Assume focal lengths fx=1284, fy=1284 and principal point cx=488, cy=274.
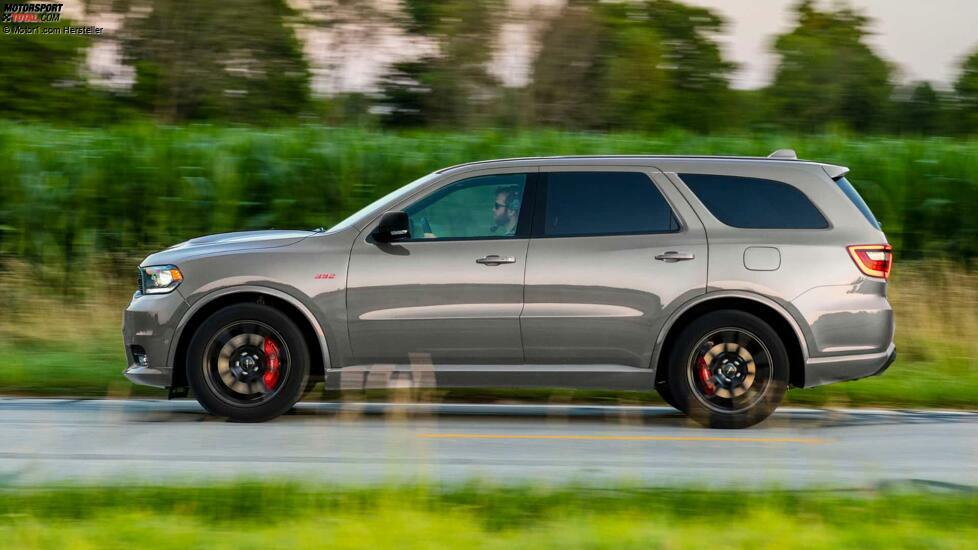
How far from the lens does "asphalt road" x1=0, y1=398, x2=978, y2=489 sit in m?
6.93

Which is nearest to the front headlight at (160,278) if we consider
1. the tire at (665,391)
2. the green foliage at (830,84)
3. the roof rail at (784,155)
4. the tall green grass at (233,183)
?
the tire at (665,391)

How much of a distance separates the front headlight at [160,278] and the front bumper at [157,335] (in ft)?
0.17

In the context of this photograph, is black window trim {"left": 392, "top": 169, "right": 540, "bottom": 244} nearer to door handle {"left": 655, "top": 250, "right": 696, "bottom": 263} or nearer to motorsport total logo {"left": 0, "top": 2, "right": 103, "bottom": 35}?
door handle {"left": 655, "top": 250, "right": 696, "bottom": 263}

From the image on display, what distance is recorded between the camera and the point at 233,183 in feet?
52.1

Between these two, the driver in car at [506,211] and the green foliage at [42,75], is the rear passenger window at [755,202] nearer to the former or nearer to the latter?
the driver in car at [506,211]

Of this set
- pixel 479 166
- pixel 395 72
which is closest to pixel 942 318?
pixel 479 166

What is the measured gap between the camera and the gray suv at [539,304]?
8648 millimetres

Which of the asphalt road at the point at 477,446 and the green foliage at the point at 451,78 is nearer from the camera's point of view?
the asphalt road at the point at 477,446

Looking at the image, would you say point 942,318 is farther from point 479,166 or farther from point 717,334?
point 479,166

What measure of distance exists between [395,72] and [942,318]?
19.1m

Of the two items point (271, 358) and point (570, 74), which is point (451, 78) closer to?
point (570, 74)

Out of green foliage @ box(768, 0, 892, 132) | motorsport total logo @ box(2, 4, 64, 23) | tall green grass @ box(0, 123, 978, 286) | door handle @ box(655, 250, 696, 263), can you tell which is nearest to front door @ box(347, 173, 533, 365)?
door handle @ box(655, 250, 696, 263)

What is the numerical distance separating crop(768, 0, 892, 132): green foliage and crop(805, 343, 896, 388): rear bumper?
48.6 metres

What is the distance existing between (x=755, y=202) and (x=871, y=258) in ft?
2.84
